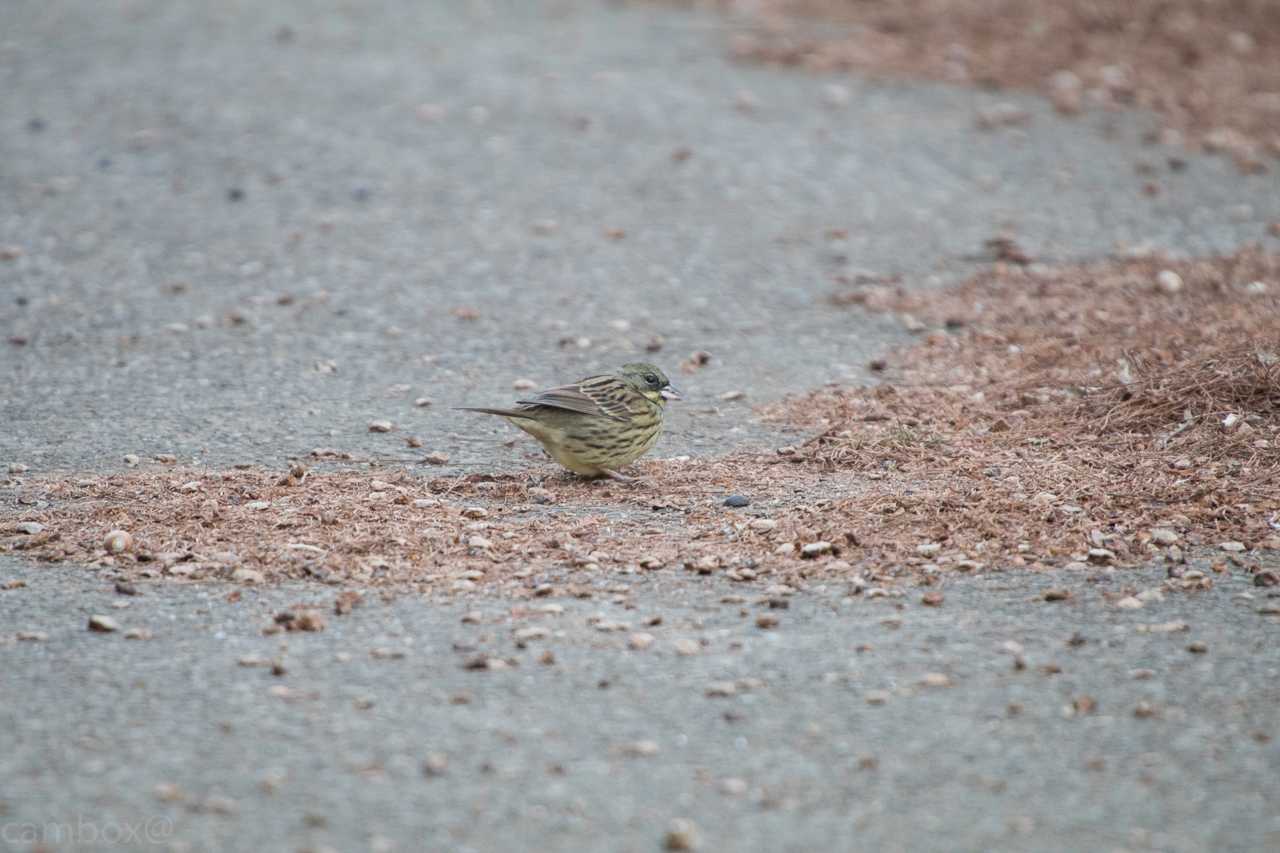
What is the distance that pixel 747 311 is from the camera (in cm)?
960

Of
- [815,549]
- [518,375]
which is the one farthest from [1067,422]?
[518,375]

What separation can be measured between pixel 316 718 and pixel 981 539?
109 inches

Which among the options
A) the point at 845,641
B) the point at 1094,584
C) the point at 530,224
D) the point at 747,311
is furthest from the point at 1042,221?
the point at 845,641

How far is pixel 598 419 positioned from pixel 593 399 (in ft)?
0.57

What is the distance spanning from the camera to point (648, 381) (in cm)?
707

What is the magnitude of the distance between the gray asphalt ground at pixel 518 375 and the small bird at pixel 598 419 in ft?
1.58

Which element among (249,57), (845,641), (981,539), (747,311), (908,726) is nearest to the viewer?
(908,726)

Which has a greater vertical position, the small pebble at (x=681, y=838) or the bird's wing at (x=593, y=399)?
the bird's wing at (x=593, y=399)

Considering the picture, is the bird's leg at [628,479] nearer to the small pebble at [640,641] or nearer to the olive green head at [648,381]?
the olive green head at [648,381]

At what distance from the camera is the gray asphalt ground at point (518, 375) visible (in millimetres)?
4387

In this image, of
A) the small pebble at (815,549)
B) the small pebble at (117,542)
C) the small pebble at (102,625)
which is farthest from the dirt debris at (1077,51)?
the small pebble at (102,625)

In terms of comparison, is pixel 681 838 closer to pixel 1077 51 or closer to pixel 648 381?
pixel 648 381

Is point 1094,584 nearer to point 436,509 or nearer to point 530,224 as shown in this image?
point 436,509

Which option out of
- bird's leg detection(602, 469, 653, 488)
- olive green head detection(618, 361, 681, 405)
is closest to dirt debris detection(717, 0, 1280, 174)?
olive green head detection(618, 361, 681, 405)
